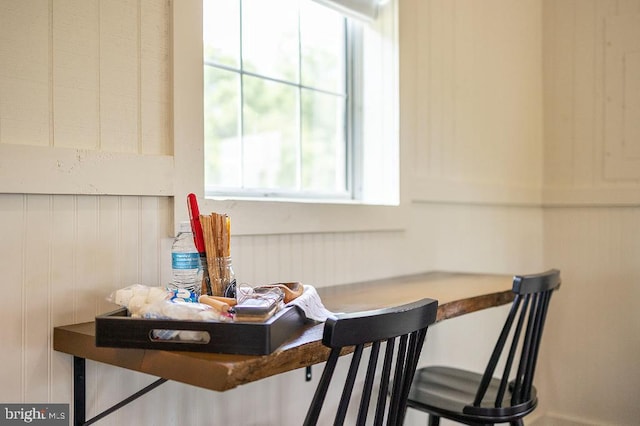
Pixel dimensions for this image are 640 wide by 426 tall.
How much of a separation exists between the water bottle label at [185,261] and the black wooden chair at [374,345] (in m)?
0.33

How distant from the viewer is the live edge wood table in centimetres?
88

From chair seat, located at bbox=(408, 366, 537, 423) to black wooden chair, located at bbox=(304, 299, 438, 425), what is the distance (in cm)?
48

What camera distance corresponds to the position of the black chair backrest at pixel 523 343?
1591 millimetres

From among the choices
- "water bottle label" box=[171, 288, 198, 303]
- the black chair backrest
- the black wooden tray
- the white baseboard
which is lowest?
the white baseboard

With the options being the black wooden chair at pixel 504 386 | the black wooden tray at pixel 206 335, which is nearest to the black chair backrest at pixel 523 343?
the black wooden chair at pixel 504 386

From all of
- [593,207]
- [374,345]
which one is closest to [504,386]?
[374,345]

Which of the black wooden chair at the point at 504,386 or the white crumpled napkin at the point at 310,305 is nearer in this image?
the white crumpled napkin at the point at 310,305

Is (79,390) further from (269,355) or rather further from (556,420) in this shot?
(556,420)

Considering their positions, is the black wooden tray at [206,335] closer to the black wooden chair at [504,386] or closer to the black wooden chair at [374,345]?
the black wooden chair at [374,345]

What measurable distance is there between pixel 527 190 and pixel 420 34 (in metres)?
1.11

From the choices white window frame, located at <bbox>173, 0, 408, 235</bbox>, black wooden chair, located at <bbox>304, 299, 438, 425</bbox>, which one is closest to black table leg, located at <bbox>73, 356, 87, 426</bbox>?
white window frame, located at <bbox>173, 0, 408, 235</bbox>

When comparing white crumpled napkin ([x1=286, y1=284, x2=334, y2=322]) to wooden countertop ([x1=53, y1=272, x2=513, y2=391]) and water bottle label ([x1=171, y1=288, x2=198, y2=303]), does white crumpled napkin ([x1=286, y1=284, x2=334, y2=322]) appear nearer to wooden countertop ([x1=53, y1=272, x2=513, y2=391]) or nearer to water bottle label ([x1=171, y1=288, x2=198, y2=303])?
wooden countertop ([x1=53, y1=272, x2=513, y2=391])

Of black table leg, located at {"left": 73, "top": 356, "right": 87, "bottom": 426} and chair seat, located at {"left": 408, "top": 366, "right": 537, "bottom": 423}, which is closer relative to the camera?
black table leg, located at {"left": 73, "top": 356, "right": 87, "bottom": 426}

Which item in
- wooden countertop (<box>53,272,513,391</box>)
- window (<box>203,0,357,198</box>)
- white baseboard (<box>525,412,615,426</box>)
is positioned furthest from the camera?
white baseboard (<box>525,412,615,426</box>)
